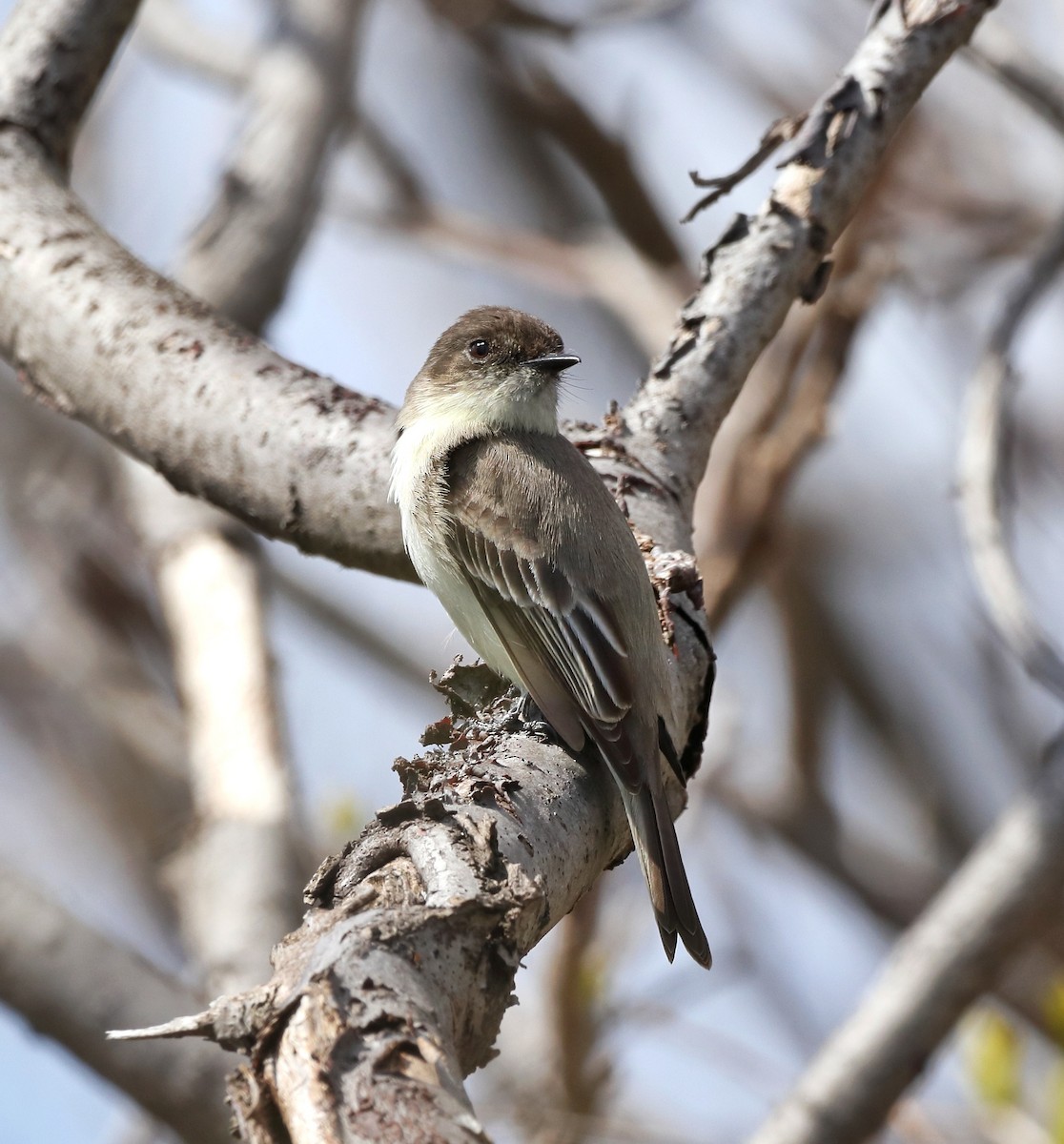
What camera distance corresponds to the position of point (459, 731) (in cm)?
305

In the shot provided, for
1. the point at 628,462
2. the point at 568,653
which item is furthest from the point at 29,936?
the point at 628,462

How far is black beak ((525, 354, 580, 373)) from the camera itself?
4.16 meters

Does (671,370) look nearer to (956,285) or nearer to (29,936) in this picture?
(29,936)

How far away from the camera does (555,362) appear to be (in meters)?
4.19

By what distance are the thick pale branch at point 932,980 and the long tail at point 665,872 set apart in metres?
2.13

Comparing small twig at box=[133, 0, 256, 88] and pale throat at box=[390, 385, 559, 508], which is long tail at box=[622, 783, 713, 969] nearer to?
pale throat at box=[390, 385, 559, 508]

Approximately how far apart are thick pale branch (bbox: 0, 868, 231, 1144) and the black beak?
7.40 ft

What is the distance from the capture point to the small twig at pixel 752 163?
154 inches

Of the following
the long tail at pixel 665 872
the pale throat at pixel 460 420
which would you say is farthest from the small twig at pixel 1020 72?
the long tail at pixel 665 872

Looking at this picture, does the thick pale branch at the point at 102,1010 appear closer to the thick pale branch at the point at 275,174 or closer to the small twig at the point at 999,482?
the thick pale branch at the point at 275,174

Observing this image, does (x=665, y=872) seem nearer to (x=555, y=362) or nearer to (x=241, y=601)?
(x=555, y=362)

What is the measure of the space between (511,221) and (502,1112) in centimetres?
717

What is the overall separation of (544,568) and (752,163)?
136cm

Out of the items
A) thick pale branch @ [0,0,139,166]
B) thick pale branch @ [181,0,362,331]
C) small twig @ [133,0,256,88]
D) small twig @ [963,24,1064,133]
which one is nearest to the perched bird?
thick pale branch @ [0,0,139,166]
